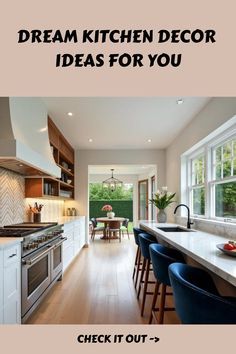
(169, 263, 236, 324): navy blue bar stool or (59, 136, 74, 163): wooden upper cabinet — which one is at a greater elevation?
(59, 136, 74, 163): wooden upper cabinet

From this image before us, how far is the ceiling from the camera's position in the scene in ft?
11.3

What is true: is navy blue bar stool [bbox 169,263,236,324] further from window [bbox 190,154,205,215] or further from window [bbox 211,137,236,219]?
window [bbox 190,154,205,215]

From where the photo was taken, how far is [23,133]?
8.89 ft

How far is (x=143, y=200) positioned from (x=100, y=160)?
3.77 meters

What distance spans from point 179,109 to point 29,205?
2.85 meters

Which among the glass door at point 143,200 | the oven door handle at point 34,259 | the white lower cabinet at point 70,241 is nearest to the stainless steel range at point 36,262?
the oven door handle at point 34,259

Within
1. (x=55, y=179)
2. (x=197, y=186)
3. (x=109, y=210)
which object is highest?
(x=55, y=179)

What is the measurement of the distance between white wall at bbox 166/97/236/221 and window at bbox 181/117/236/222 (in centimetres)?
10

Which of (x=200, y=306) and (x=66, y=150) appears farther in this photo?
(x=66, y=150)

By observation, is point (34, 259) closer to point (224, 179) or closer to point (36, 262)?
point (36, 262)

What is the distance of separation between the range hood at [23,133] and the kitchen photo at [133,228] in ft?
0.04

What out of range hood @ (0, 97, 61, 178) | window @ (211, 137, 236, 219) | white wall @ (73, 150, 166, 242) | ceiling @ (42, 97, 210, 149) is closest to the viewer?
range hood @ (0, 97, 61, 178)

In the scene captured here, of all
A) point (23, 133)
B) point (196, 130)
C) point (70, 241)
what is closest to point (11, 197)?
point (23, 133)

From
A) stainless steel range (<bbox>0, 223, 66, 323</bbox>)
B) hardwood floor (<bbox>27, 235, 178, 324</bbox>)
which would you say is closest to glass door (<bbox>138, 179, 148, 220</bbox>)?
hardwood floor (<bbox>27, 235, 178, 324</bbox>)
